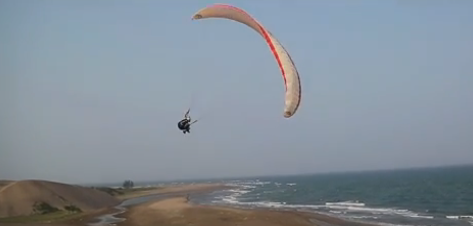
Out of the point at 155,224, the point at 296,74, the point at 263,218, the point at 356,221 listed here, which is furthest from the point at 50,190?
the point at 296,74

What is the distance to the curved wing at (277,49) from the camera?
10836mm

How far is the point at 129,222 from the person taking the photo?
989 inches

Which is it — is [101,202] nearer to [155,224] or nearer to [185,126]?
[155,224]

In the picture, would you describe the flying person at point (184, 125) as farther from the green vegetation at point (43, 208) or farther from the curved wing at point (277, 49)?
the green vegetation at point (43, 208)

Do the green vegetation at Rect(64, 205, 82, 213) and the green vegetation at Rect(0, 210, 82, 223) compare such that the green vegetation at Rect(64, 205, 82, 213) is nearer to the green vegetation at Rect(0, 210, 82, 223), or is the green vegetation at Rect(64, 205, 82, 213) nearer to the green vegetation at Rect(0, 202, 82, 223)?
the green vegetation at Rect(0, 202, 82, 223)

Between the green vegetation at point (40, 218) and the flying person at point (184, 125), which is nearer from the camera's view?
the flying person at point (184, 125)

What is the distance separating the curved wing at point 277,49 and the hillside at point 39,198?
66.3 ft

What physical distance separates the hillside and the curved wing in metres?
20.2

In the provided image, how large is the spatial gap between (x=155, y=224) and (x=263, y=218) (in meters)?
5.10

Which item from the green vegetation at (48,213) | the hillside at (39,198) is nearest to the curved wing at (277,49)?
the green vegetation at (48,213)

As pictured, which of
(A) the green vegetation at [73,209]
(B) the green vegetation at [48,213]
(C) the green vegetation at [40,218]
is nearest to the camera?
(C) the green vegetation at [40,218]

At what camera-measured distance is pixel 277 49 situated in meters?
11.8

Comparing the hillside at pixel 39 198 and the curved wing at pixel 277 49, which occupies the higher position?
the curved wing at pixel 277 49

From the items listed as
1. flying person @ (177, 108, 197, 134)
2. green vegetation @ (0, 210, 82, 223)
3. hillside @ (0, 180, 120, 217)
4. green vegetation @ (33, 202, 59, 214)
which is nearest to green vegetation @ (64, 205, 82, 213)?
→ hillside @ (0, 180, 120, 217)
